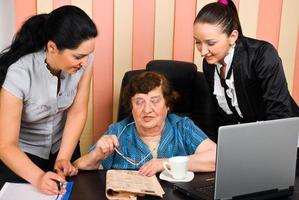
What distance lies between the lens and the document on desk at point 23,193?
53.1 inches

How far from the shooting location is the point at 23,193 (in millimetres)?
1384

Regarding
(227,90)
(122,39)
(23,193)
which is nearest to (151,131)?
(227,90)

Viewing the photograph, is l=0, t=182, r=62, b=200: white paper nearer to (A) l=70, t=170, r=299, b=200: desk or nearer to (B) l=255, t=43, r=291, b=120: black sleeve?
(A) l=70, t=170, r=299, b=200: desk

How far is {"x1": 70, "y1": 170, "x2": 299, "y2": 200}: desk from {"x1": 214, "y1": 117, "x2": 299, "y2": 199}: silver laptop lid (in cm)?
14

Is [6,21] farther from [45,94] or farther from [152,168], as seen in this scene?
[152,168]

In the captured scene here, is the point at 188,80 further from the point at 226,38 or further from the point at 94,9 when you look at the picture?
the point at 94,9

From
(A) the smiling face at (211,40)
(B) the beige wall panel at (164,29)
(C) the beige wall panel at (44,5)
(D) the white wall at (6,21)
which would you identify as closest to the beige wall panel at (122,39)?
(B) the beige wall panel at (164,29)

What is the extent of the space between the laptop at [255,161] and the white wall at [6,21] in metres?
1.58

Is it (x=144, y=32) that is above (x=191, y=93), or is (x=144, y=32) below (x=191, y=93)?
above

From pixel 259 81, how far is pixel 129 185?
2.68 feet

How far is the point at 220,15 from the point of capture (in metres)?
1.81

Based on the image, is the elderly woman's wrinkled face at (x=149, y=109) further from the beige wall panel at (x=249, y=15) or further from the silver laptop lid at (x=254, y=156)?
the beige wall panel at (x=249, y=15)

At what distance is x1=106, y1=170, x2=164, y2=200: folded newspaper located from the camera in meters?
1.34

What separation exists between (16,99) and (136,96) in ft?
1.78
